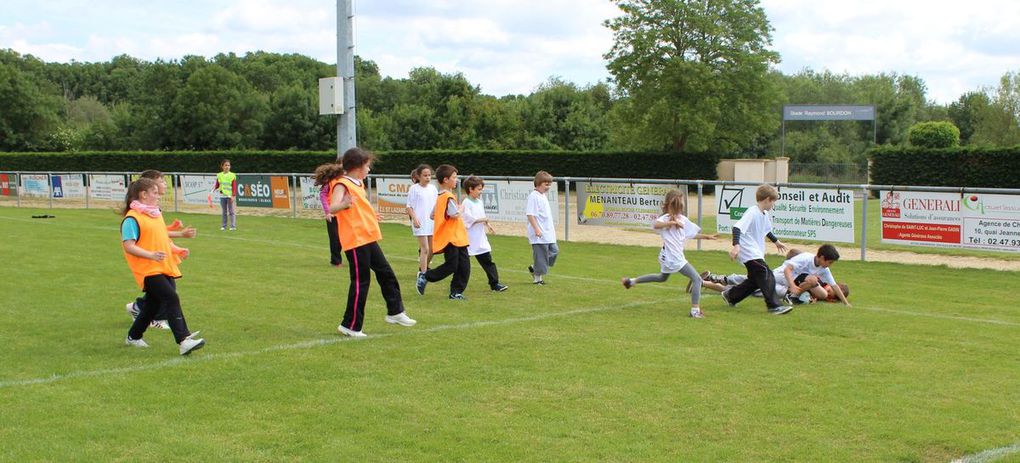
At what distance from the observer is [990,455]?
17.2ft

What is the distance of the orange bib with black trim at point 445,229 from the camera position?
36.4 ft

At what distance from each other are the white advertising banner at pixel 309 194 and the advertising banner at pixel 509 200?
6.43 metres

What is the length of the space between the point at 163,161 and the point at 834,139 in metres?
47.2

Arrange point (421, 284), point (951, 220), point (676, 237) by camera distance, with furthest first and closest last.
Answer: point (951, 220) → point (421, 284) → point (676, 237)

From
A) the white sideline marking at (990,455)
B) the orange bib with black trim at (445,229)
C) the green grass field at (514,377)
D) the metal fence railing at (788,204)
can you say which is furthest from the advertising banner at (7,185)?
the white sideline marking at (990,455)

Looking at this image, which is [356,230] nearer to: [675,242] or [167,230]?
[167,230]

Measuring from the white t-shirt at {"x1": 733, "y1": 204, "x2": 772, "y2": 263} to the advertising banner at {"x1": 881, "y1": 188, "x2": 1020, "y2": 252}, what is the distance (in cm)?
611

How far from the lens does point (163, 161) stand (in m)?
50.3

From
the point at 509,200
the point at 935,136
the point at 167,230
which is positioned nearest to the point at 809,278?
the point at 167,230

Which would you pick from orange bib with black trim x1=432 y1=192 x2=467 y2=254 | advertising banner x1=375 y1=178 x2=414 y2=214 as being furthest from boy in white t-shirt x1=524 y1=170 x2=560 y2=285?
advertising banner x1=375 y1=178 x2=414 y2=214

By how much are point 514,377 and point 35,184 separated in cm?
3043

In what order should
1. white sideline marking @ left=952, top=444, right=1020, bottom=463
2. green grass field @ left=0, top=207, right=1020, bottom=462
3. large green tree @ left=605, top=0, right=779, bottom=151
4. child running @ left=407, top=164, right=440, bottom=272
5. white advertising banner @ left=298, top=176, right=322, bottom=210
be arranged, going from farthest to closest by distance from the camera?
large green tree @ left=605, top=0, right=779, bottom=151 < white advertising banner @ left=298, top=176, right=322, bottom=210 < child running @ left=407, top=164, right=440, bottom=272 < green grass field @ left=0, top=207, right=1020, bottom=462 < white sideline marking @ left=952, top=444, right=1020, bottom=463

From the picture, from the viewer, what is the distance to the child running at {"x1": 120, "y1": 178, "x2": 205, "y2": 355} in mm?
7781

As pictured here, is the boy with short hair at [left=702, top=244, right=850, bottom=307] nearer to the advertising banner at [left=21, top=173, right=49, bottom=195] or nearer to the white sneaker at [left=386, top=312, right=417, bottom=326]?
the white sneaker at [left=386, top=312, right=417, bottom=326]
